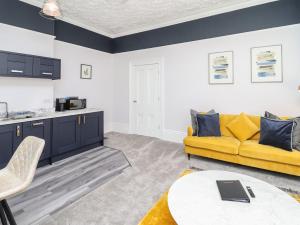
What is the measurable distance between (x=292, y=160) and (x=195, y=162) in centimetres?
141

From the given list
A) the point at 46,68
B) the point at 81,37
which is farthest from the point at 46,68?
the point at 81,37

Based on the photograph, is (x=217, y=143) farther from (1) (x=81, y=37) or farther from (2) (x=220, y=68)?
(1) (x=81, y=37)

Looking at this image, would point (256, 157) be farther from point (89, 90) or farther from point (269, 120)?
point (89, 90)

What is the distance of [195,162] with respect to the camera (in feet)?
10.8

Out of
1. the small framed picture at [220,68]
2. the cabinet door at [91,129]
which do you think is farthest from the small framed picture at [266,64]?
the cabinet door at [91,129]

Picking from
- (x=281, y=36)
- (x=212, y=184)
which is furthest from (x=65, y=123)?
(x=281, y=36)

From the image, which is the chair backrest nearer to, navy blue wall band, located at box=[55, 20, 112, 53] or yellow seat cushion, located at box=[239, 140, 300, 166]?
yellow seat cushion, located at box=[239, 140, 300, 166]

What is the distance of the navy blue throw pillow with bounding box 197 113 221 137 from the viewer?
3.40 m

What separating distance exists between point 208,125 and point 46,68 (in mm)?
3248

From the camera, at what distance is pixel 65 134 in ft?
11.1

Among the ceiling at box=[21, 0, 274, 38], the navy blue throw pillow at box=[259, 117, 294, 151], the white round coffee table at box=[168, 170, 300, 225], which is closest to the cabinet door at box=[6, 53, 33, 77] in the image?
the ceiling at box=[21, 0, 274, 38]

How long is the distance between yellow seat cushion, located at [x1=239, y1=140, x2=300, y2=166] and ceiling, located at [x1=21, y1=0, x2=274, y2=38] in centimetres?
270

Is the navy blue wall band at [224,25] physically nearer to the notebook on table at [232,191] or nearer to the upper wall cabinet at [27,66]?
the upper wall cabinet at [27,66]

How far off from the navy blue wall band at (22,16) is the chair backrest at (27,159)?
2610mm
